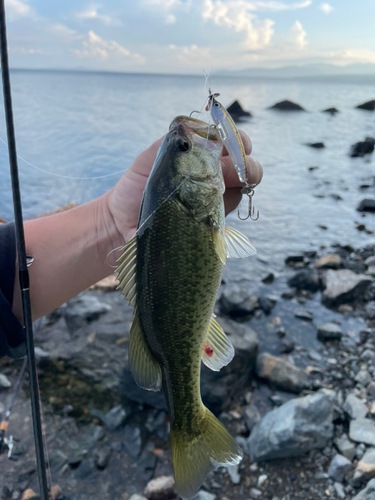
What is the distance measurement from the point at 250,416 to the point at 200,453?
2.32 m

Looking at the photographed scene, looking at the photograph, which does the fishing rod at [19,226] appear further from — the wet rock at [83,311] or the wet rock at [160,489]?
the wet rock at [83,311]

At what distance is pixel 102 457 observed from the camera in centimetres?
347

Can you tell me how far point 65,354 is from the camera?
15.0 feet

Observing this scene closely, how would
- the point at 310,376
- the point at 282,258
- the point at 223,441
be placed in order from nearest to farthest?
the point at 223,441 → the point at 310,376 → the point at 282,258

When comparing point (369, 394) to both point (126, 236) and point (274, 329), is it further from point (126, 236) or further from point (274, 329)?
point (126, 236)

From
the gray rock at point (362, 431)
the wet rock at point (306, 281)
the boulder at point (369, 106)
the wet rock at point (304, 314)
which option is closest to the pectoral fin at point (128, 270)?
the gray rock at point (362, 431)

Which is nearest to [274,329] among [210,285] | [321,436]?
[321,436]

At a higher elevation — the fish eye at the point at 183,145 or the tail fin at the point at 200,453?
the fish eye at the point at 183,145

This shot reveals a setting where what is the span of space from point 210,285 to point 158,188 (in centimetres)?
50

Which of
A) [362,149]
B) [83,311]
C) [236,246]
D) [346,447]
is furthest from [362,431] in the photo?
[362,149]

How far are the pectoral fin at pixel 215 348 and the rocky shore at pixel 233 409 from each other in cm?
200

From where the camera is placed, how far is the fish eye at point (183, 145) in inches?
65.0

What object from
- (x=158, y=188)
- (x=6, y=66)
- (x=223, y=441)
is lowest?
(x=223, y=441)

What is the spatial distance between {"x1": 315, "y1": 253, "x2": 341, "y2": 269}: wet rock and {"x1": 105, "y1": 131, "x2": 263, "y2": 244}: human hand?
5207 mm
